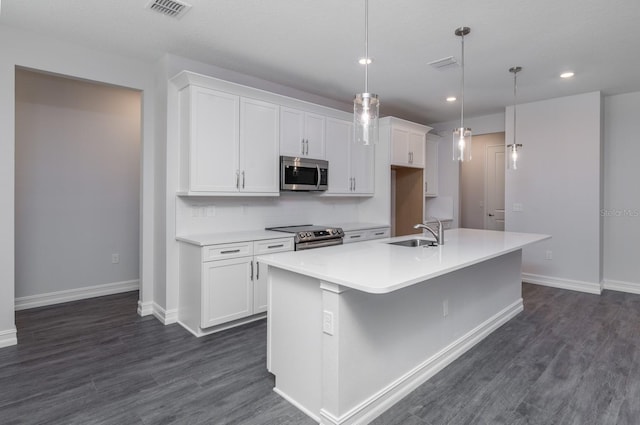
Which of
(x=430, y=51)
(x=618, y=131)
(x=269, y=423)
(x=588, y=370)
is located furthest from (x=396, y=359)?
(x=618, y=131)

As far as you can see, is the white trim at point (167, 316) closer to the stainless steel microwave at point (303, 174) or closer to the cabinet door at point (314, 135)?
the stainless steel microwave at point (303, 174)

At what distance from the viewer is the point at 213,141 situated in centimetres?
344

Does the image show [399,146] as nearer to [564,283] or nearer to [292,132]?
[292,132]

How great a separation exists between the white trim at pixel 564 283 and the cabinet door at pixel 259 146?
398cm

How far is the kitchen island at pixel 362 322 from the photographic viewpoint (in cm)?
186

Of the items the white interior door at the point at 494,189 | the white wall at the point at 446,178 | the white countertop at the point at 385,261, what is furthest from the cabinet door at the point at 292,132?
the white interior door at the point at 494,189

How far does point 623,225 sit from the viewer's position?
15.6 ft

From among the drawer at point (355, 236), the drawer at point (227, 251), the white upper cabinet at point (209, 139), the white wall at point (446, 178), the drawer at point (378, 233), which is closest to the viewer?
the drawer at point (227, 251)

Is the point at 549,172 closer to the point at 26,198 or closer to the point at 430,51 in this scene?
the point at 430,51

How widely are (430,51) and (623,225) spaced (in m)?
3.75

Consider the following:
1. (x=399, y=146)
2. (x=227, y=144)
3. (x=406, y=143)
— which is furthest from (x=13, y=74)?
(x=406, y=143)

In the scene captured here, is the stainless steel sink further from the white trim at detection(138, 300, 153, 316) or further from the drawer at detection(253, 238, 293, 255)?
the white trim at detection(138, 300, 153, 316)

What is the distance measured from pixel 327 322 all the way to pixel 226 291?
1652 millimetres

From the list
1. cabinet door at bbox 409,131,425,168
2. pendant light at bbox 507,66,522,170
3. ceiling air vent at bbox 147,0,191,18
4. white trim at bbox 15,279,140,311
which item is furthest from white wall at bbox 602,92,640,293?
white trim at bbox 15,279,140,311
